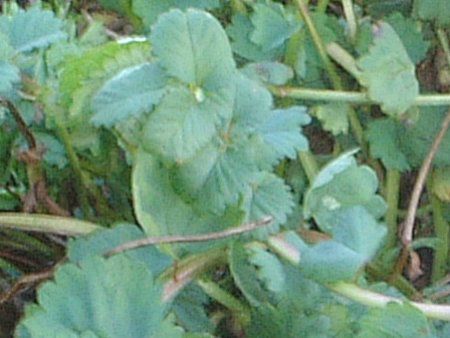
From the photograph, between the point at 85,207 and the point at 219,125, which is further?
the point at 85,207

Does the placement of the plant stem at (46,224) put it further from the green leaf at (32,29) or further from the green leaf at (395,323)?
the green leaf at (395,323)

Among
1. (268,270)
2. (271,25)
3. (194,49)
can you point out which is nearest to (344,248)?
(268,270)

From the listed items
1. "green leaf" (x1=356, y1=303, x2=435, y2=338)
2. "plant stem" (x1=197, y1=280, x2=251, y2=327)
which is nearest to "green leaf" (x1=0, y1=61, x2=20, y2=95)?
"plant stem" (x1=197, y1=280, x2=251, y2=327)

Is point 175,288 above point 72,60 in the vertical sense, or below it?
below

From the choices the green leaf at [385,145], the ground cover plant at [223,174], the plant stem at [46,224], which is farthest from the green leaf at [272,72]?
the plant stem at [46,224]

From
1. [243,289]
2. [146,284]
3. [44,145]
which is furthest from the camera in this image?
[44,145]

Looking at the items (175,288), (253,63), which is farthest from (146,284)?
(253,63)

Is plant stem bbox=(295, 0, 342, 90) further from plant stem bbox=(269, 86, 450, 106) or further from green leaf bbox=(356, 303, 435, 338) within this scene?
green leaf bbox=(356, 303, 435, 338)

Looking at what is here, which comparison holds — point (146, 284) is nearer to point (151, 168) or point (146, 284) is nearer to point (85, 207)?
point (151, 168)
